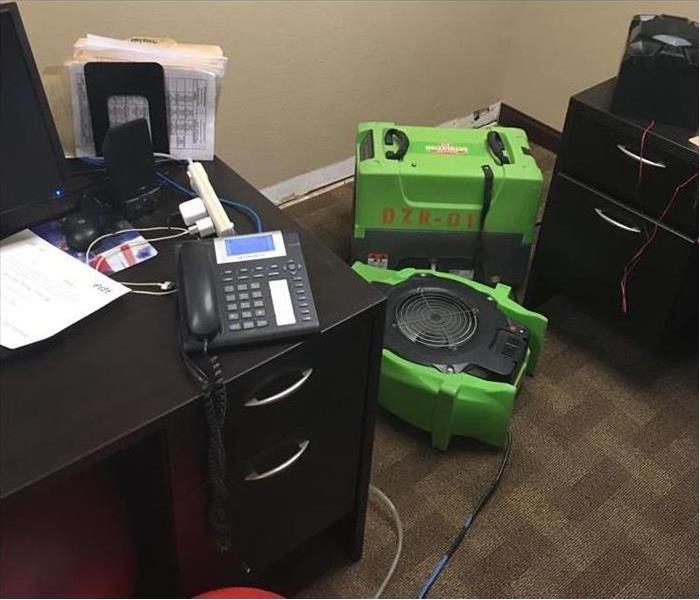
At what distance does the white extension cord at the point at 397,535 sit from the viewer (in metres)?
1.62

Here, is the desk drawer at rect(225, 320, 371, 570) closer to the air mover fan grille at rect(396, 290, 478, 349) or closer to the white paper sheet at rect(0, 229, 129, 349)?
the white paper sheet at rect(0, 229, 129, 349)

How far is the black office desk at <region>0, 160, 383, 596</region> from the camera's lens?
3.14ft

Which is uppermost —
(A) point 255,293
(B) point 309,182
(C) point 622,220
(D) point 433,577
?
(A) point 255,293

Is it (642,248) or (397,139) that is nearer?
(642,248)

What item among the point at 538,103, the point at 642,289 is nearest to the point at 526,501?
the point at 642,289

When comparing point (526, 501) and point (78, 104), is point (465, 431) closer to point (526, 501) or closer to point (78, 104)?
point (526, 501)

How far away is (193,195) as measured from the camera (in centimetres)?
138

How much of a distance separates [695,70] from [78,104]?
1291 mm

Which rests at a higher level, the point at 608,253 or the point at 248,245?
the point at 248,245

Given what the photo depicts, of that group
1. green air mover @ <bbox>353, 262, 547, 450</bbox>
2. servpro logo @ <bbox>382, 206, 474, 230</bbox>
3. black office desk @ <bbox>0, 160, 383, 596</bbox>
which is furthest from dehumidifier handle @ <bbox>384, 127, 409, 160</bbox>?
black office desk @ <bbox>0, 160, 383, 596</bbox>

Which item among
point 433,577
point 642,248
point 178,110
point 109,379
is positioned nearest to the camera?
point 109,379

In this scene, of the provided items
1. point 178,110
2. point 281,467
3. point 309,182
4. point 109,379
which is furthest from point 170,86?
point 309,182

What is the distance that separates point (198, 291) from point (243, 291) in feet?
0.22

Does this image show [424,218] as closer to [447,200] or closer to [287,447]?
[447,200]
